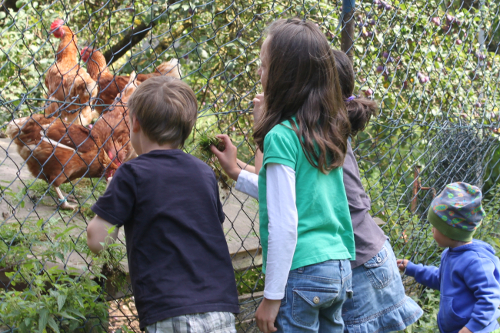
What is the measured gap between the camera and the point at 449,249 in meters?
2.58

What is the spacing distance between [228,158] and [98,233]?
736mm

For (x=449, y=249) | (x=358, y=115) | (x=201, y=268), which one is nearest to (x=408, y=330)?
(x=449, y=249)

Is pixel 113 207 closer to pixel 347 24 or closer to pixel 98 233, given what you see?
pixel 98 233

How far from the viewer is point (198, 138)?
2258 millimetres

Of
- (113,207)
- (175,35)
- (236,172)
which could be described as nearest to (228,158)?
(236,172)

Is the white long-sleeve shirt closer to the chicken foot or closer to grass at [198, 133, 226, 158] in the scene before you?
grass at [198, 133, 226, 158]

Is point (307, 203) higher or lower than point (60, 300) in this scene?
higher

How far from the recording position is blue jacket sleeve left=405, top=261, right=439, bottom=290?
8.85 feet

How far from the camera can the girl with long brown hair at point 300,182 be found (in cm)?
170

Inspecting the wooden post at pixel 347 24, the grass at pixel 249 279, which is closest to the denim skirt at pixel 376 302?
the grass at pixel 249 279

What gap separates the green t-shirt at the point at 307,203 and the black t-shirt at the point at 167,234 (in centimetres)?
25

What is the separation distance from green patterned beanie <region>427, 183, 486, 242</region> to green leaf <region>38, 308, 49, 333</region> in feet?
6.46

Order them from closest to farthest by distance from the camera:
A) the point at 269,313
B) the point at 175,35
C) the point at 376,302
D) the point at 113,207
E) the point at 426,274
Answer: the point at 113,207
the point at 269,313
the point at 376,302
the point at 426,274
the point at 175,35

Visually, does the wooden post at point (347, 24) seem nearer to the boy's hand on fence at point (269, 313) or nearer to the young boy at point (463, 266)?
the young boy at point (463, 266)
